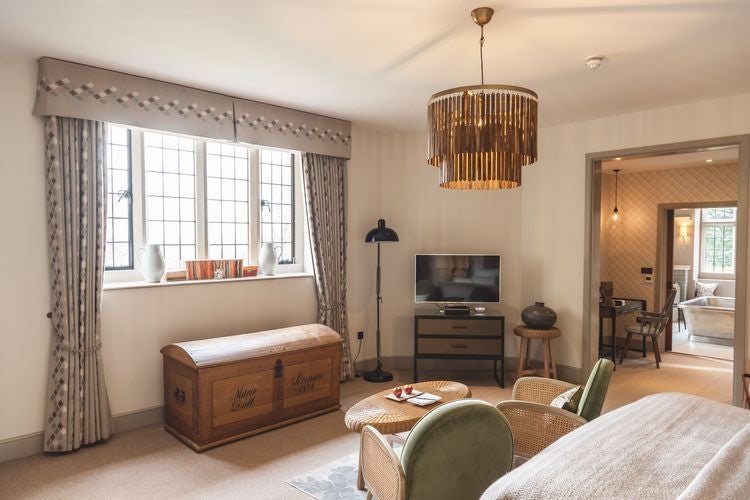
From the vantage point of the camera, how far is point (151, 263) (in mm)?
3830

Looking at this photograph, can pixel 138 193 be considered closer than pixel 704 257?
Yes

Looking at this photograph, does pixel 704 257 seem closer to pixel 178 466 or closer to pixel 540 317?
pixel 540 317

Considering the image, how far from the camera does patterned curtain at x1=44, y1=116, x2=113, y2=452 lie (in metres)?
3.29

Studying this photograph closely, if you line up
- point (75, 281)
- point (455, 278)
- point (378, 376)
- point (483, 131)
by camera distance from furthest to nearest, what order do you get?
point (455, 278) < point (378, 376) < point (75, 281) < point (483, 131)

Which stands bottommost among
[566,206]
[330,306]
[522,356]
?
[522,356]

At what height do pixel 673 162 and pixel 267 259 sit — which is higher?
pixel 673 162

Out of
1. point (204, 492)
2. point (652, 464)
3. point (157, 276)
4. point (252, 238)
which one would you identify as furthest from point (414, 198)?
point (652, 464)

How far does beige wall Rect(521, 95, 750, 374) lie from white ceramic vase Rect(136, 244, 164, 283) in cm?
373

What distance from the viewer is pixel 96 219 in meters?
3.46

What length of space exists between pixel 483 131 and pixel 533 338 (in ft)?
10.5

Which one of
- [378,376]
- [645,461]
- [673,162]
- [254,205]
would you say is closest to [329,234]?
[254,205]

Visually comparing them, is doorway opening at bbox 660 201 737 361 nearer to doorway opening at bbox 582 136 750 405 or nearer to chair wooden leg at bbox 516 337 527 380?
doorway opening at bbox 582 136 750 405

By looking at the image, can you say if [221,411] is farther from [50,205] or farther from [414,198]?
[414,198]

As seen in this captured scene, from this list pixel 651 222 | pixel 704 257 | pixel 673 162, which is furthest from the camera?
pixel 704 257
